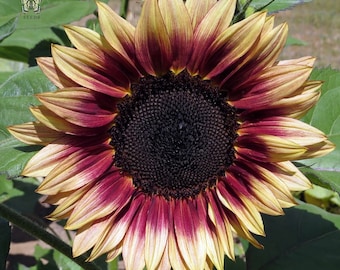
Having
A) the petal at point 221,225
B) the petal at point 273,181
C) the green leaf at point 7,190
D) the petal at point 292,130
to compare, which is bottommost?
the green leaf at point 7,190

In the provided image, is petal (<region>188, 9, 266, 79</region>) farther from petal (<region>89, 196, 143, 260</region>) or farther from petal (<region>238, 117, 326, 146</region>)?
petal (<region>89, 196, 143, 260</region>)

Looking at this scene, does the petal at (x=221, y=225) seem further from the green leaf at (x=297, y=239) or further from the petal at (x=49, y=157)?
the green leaf at (x=297, y=239)

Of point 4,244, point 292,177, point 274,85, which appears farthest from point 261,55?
point 4,244

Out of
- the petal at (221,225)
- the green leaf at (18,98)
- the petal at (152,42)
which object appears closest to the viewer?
the petal at (152,42)

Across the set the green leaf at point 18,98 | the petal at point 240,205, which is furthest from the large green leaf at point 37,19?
the petal at point 240,205

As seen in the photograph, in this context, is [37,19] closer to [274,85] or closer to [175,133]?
[175,133]
